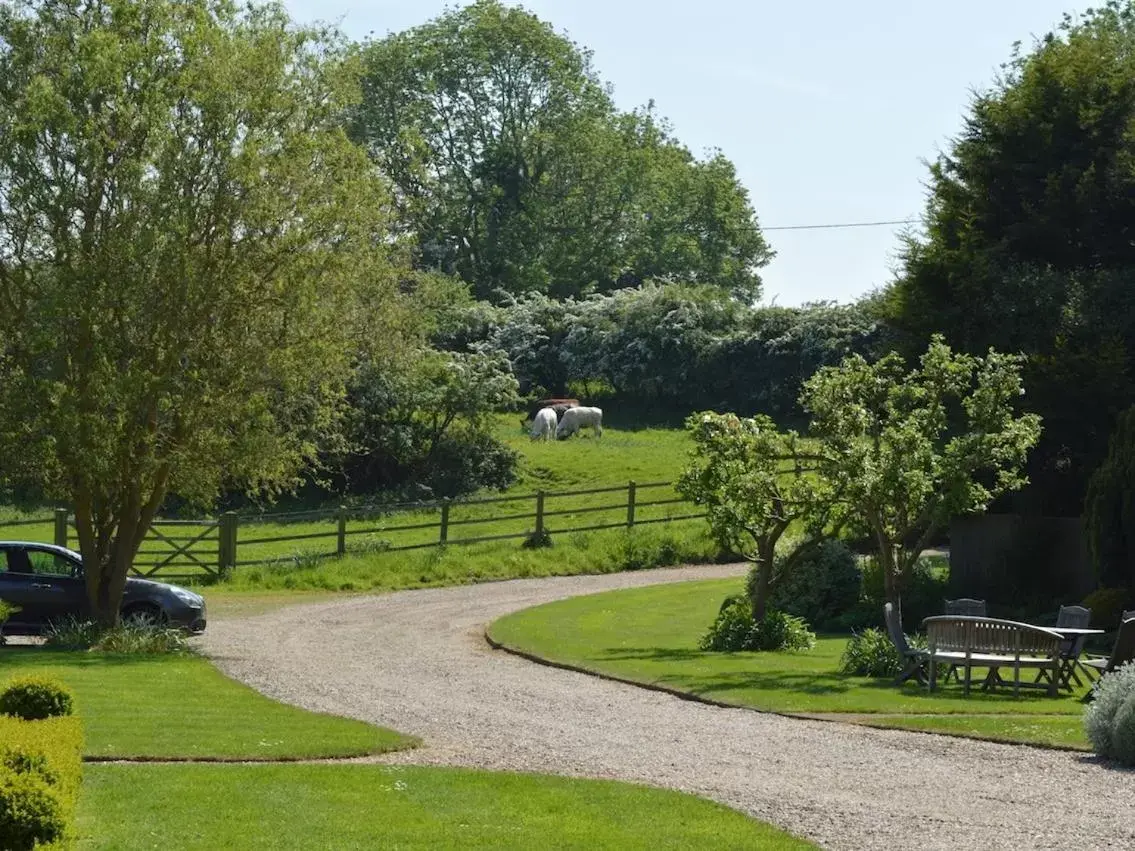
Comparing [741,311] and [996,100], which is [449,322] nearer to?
[741,311]

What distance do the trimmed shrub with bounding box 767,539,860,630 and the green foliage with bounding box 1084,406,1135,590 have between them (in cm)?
456

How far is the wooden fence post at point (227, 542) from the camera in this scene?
37062mm

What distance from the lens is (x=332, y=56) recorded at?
27.6 meters

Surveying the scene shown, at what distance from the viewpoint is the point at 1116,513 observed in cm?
2809

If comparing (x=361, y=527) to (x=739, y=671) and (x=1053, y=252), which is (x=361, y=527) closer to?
(x=1053, y=252)

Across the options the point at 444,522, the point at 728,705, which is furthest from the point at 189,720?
the point at 444,522

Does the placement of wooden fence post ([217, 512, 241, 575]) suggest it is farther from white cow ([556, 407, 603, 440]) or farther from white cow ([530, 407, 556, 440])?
white cow ([556, 407, 603, 440])

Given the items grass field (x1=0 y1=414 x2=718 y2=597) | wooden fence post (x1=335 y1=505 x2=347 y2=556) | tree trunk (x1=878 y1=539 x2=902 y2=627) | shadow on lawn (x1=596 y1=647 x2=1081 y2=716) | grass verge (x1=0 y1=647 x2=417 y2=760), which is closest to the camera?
grass verge (x1=0 y1=647 x2=417 y2=760)

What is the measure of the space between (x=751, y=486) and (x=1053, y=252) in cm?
1171

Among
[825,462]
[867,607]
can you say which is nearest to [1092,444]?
[867,607]

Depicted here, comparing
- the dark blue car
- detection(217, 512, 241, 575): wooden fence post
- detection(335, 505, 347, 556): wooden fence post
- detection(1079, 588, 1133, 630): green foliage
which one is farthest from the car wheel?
detection(1079, 588, 1133, 630): green foliage

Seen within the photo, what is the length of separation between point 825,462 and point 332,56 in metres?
11.0

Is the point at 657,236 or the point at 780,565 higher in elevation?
the point at 657,236

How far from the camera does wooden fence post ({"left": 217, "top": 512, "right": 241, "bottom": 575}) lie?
3706 cm
